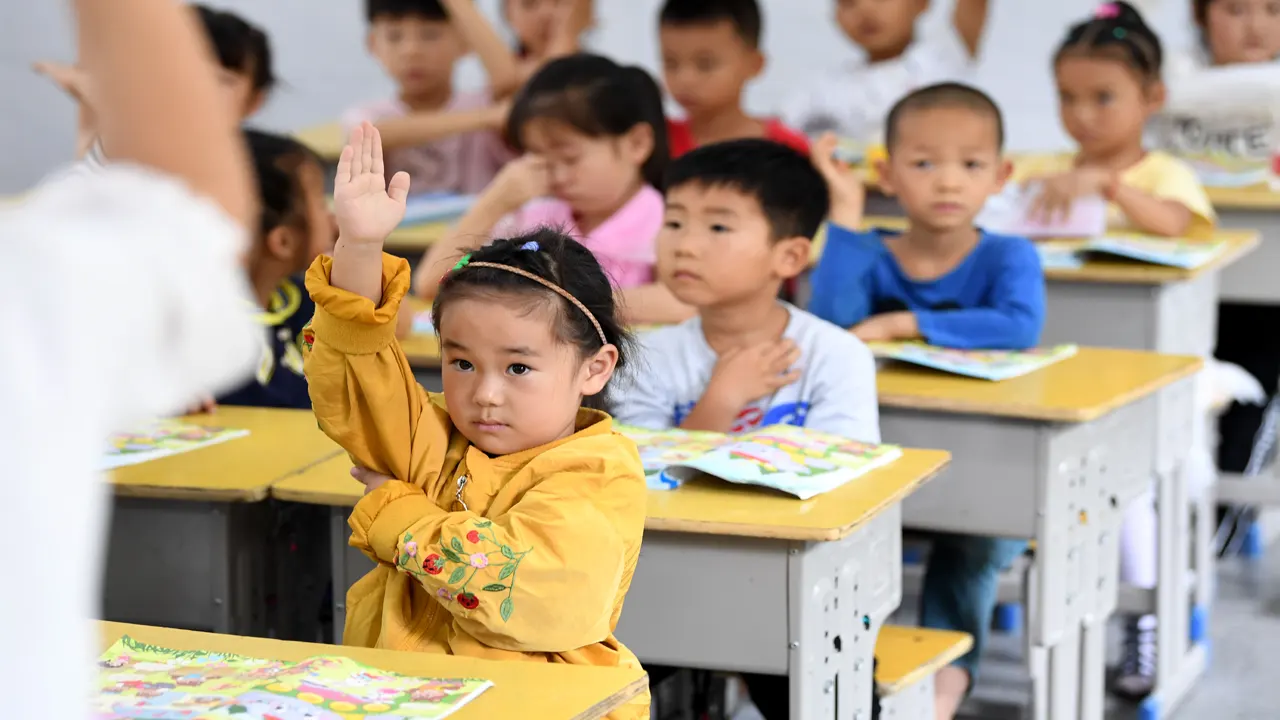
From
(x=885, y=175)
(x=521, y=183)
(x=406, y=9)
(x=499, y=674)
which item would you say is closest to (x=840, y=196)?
(x=885, y=175)

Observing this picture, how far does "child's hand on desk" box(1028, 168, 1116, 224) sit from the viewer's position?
3.58 metres

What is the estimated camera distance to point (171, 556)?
85.3 inches

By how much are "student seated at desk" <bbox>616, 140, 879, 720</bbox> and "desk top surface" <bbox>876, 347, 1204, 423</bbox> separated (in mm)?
114

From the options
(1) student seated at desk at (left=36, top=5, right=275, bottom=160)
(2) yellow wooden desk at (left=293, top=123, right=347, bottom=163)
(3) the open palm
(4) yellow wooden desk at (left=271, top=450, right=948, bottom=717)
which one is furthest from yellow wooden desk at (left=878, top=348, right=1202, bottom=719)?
(2) yellow wooden desk at (left=293, top=123, right=347, bottom=163)

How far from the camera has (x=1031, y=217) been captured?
375 centimetres

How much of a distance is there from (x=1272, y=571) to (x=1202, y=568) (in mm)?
675

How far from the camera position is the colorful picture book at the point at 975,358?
103 inches

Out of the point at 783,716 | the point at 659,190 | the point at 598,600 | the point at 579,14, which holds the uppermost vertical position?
the point at 579,14

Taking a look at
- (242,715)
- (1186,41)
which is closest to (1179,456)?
(242,715)

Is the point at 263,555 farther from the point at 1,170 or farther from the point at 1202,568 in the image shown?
the point at 1,170

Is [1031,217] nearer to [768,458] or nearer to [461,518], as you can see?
[768,458]

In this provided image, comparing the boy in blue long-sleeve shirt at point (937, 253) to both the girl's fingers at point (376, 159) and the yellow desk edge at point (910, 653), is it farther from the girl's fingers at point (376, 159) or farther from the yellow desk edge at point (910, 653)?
the girl's fingers at point (376, 159)

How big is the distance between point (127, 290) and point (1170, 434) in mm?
2503

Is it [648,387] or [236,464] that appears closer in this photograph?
[236,464]
